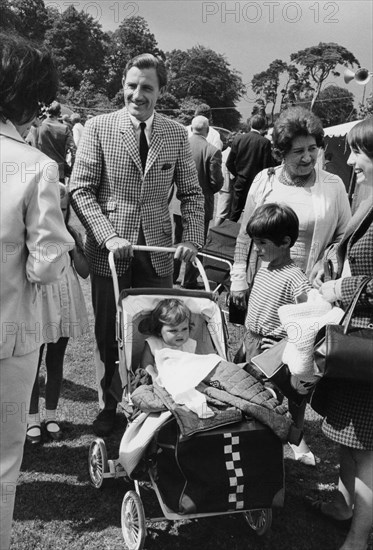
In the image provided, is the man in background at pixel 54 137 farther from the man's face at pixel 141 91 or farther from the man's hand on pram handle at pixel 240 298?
the man's hand on pram handle at pixel 240 298

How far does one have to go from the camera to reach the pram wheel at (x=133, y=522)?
2.51 meters

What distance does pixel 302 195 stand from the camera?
3242 mm

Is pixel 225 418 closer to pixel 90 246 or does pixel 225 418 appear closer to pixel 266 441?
pixel 266 441

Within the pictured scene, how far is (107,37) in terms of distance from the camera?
77938 mm

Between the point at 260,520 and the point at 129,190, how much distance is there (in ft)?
6.25

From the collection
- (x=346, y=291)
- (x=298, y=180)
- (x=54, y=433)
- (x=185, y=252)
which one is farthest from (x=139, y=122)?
(x=54, y=433)

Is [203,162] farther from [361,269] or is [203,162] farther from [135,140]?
[361,269]

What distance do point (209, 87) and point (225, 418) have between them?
2968 inches

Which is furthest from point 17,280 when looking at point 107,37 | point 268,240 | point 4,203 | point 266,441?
point 107,37

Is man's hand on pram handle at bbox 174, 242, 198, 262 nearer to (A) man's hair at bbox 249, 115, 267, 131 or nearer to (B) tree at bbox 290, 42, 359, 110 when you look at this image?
(A) man's hair at bbox 249, 115, 267, 131

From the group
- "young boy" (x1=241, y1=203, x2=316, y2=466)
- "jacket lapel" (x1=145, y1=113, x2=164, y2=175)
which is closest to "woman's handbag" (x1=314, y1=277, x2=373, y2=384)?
"young boy" (x1=241, y1=203, x2=316, y2=466)

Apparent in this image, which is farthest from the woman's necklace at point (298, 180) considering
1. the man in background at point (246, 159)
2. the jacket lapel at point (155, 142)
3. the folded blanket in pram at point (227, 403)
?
the man in background at point (246, 159)

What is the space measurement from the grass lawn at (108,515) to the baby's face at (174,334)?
835 mm

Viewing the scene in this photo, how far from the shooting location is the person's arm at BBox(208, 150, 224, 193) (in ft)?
21.9
